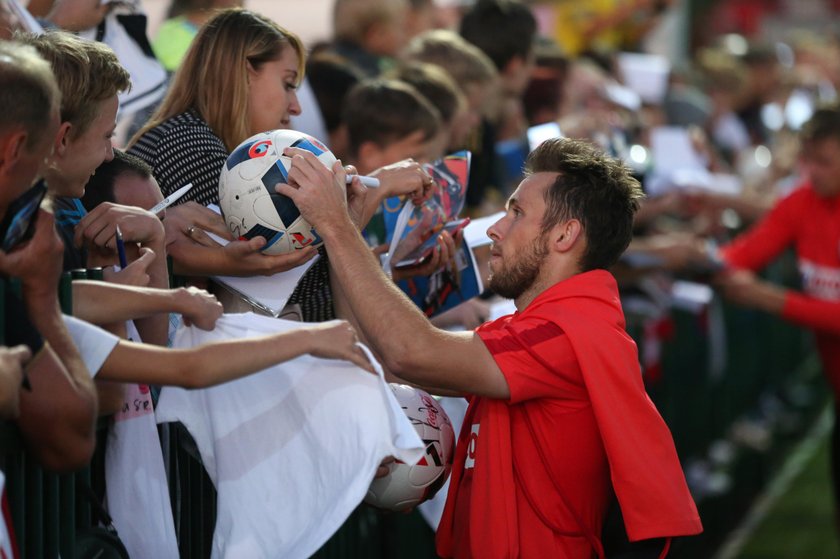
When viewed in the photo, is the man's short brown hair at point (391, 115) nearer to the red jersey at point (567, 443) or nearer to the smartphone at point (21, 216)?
the red jersey at point (567, 443)

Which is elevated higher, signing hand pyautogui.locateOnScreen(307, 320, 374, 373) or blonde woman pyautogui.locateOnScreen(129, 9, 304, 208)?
blonde woman pyautogui.locateOnScreen(129, 9, 304, 208)

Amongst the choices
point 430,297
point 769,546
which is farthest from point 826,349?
point 430,297

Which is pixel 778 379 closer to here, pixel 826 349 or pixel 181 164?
pixel 826 349

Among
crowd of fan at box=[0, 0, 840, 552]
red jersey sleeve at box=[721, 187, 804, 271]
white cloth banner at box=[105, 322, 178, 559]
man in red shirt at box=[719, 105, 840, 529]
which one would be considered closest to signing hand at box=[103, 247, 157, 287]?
crowd of fan at box=[0, 0, 840, 552]

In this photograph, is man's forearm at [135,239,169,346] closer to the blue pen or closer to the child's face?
the blue pen

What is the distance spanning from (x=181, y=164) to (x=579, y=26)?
7743mm

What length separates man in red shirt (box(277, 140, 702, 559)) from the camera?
341cm

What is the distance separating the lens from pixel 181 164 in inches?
149

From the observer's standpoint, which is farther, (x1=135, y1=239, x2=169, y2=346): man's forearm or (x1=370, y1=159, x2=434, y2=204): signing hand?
(x1=370, y1=159, x2=434, y2=204): signing hand

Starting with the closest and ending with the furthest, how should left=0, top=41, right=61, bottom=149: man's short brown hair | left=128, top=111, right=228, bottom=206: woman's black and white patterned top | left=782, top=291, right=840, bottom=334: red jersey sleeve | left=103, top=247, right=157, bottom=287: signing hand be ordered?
left=0, top=41, right=61, bottom=149: man's short brown hair
left=103, top=247, right=157, bottom=287: signing hand
left=128, top=111, right=228, bottom=206: woman's black and white patterned top
left=782, top=291, right=840, bottom=334: red jersey sleeve

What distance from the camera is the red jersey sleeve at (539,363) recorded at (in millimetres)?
3459

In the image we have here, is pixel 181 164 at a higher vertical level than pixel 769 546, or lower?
higher

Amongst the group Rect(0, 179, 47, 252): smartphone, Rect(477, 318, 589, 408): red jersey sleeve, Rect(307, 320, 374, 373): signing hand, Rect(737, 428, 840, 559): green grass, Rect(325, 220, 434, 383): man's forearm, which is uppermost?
Rect(0, 179, 47, 252): smartphone

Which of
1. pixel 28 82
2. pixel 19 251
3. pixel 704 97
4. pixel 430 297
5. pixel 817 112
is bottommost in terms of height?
pixel 704 97
